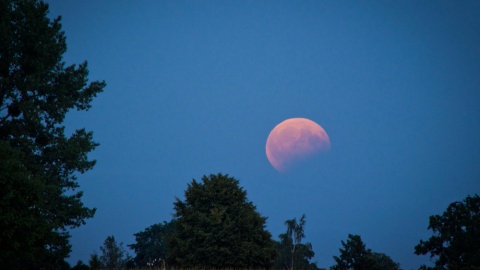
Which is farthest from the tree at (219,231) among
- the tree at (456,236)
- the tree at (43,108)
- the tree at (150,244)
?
the tree at (150,244)

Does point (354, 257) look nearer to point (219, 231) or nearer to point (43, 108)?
point (219, 231)

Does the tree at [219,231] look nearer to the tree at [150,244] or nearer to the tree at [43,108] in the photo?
the tree at [43,108]

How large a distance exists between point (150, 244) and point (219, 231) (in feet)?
195

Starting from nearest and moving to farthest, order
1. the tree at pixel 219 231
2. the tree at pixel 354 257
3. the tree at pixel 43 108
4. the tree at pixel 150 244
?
the tree at pixel 43 108
the tree at pixel 219 231
the tree at pixel 354 257
the tree at pixel 150 244

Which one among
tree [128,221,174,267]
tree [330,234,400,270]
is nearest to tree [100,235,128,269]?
tree [128,221,174,267]

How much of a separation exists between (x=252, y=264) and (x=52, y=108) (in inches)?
934

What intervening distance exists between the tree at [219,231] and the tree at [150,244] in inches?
1952

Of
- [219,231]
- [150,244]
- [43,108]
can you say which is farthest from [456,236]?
[150,244]

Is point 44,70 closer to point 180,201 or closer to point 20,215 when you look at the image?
point 20,215

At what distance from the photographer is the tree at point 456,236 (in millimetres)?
48647

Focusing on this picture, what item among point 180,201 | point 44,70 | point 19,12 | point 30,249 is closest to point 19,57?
point 44,70

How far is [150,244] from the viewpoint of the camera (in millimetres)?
95750

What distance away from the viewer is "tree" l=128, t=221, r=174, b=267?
302 feet

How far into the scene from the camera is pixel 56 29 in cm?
3428
